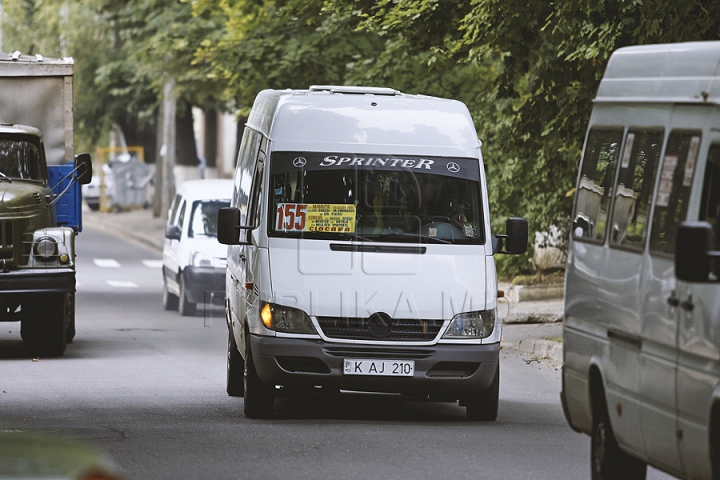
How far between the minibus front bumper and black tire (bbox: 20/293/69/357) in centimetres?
528

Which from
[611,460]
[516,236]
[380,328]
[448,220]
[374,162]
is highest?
[374,162]

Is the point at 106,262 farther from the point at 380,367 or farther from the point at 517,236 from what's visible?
the point at 380,367

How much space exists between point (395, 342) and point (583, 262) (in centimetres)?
270

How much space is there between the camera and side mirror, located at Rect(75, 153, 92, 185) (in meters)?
16.4

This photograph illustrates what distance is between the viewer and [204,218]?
70.7ft

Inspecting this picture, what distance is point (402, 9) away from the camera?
16.4m

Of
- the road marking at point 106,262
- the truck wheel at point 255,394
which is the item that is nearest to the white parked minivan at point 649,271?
the truck wheel at point 255,394

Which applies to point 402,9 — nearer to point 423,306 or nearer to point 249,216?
point 249,216

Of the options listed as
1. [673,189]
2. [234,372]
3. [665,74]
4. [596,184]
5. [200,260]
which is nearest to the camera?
[673,189]

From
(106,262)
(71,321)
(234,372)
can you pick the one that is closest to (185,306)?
(71,321)

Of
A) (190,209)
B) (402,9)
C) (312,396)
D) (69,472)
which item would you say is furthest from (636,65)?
(190,209)

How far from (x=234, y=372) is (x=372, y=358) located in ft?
6.99

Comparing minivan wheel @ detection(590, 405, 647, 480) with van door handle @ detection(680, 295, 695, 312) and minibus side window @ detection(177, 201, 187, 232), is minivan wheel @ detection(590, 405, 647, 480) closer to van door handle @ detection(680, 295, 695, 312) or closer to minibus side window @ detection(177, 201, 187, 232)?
van door handle @ detection(680, 295, 695, 312)

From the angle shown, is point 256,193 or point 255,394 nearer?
point 255,394
